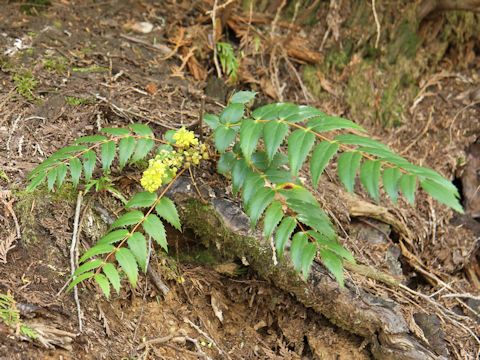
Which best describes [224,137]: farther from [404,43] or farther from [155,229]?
[404,43]

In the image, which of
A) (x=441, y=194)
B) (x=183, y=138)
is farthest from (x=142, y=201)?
(x=441, y=194)

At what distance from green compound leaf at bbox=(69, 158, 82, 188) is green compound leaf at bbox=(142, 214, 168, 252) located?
0.37 m

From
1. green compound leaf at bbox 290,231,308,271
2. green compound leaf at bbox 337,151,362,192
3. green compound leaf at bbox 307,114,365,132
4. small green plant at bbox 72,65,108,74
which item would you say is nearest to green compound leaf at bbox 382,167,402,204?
green compound leaf at bbox 337,151,362,192

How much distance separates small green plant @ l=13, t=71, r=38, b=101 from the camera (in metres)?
3.14

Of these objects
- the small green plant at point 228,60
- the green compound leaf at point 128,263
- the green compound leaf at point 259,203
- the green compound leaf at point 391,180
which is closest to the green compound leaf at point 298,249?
the green compound leaf at point 259,203

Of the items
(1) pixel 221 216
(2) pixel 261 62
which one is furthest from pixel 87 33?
(1) pixel 221 216

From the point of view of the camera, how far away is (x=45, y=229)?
2.52 m

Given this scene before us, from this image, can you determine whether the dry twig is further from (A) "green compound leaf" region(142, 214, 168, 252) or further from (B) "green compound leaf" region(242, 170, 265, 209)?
(B) "green compound leaf" region(242, 170, 265, 209)

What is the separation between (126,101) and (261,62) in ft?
3.93

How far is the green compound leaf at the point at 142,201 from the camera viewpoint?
2351 millimetres

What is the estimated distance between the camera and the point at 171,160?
2.51 metres

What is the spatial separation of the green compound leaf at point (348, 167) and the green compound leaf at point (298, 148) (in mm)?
138

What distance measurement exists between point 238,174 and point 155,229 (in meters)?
0.45

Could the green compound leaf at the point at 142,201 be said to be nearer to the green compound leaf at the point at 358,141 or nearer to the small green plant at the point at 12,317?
the small green plant at the point at 12,317
